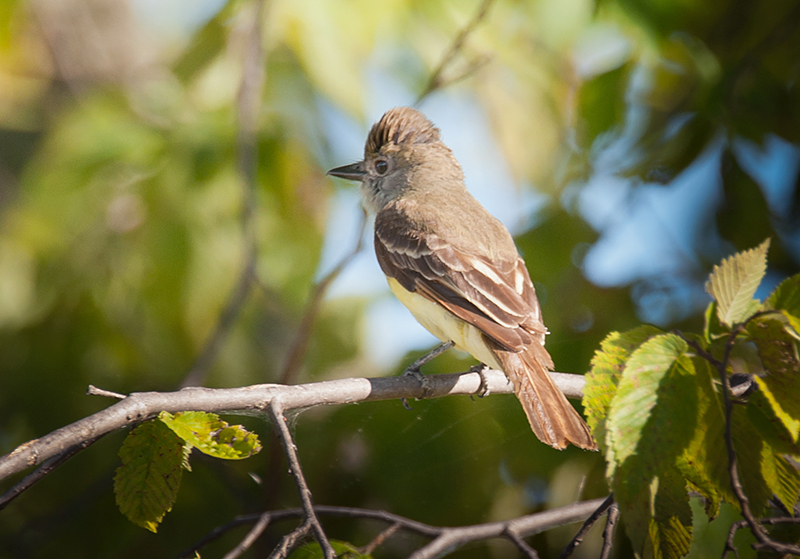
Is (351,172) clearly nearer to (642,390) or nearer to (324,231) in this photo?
(324,231)

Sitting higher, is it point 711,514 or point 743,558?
point 711,514

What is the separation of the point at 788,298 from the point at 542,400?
2.36 feet

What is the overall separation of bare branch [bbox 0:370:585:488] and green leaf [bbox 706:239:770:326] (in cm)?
74

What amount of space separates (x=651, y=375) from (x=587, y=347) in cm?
151

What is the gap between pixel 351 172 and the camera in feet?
10.4

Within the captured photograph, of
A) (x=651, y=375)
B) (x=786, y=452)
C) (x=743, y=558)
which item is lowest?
(x=743, y=558)

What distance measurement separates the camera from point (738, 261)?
4.60 ft

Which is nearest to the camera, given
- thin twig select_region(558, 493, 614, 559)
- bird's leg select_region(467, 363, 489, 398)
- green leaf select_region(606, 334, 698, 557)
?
green leaf select_region(606, 334, 698, 557)

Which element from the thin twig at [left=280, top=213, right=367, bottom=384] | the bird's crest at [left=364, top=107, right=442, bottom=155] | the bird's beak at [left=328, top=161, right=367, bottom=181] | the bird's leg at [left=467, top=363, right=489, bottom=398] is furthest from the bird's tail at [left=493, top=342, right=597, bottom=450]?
the bird's crest at [left=364, top=107, right=442, bottom=155]

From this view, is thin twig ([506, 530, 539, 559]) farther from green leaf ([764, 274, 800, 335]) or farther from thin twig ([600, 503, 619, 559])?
green leaf ([764, 274, 800, 335])

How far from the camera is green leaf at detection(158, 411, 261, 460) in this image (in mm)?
1268

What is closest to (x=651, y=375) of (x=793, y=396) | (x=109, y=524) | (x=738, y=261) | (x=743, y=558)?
(x=793, y=396)

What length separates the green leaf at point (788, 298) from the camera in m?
1.32

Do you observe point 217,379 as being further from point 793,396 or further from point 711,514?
point 793,396
